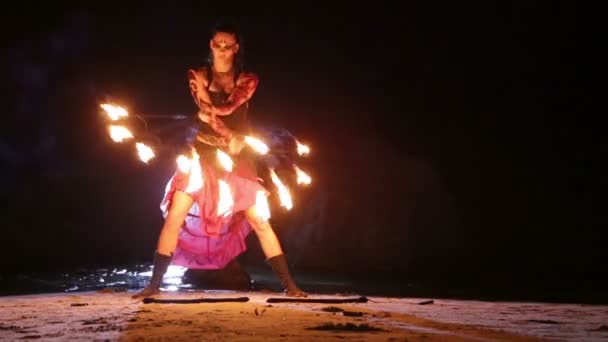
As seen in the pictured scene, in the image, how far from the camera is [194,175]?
6.21m

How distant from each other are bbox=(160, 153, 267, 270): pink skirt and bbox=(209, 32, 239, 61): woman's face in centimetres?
93

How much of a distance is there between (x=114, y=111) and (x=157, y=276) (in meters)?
1.41

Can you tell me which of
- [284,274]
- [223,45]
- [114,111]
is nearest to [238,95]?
[223,45]

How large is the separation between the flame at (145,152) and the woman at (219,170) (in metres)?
0.28

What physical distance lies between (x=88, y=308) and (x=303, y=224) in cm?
1310

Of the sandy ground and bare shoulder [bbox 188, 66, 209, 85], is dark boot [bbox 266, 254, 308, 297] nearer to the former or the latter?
the sandy ground

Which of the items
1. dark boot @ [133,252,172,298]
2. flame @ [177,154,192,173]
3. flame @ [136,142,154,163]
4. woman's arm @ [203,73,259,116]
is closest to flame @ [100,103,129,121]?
flame @ [136,142,154,163]

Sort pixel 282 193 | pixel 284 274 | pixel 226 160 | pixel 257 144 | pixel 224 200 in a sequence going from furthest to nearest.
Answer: pixel 282 193 < pixel 284 274 < pixel 224 200 < pixel 257 144 < pixel 226 160

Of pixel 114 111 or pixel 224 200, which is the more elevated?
pixel 114 111

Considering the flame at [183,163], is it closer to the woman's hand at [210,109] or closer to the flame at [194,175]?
the flame at [194,175]

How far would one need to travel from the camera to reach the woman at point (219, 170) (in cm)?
620

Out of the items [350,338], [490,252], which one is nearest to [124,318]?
[350,338]

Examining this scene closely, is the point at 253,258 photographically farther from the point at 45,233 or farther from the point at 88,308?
the point at 88,308

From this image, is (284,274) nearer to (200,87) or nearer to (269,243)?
(269,243)
